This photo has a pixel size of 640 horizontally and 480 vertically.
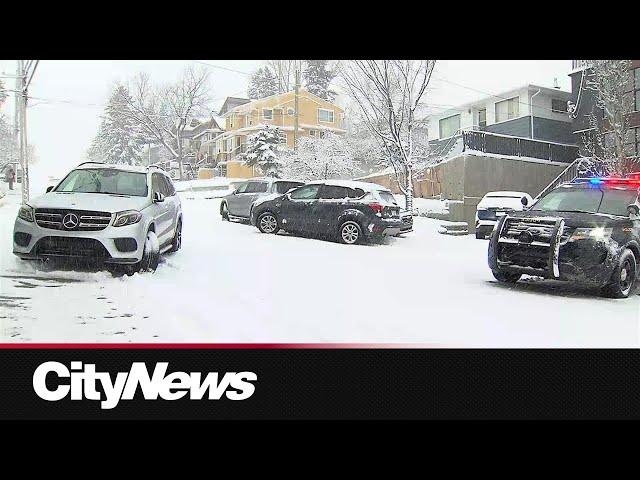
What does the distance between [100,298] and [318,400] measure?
1.46 metres

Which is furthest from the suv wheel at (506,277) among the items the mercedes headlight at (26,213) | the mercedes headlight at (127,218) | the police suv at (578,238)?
the mercedes headlight at (26,213)

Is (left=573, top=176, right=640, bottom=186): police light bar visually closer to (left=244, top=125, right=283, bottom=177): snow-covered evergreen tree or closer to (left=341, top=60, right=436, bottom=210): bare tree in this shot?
(left=341, top=60, right=436, bottom=210): bare tree

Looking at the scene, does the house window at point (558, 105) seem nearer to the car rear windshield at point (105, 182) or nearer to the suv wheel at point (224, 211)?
the suv wheel at point (224, 211)

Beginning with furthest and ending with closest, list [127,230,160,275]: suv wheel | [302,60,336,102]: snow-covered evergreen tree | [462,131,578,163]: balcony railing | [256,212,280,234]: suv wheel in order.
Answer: [256,212,280,234]: suv wheel, [462,131,578,163]: balcony railing, [302,60,336,102]: snow-covered evergreen tree, [127,230,160,275]: suv wheel

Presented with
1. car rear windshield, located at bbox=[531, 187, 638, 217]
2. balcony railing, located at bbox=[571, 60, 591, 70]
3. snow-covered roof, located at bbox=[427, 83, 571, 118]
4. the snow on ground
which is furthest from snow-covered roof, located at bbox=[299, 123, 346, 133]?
balcony railing, located at bbox=[571, 60, 591, 70]

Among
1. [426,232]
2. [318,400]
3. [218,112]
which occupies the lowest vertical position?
[318,400]

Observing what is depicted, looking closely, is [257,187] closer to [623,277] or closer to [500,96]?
[500,96]

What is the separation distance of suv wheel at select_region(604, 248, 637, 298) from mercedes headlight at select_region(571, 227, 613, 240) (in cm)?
15

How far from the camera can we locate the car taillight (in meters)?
3.66

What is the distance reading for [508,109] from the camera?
368 centimetres
